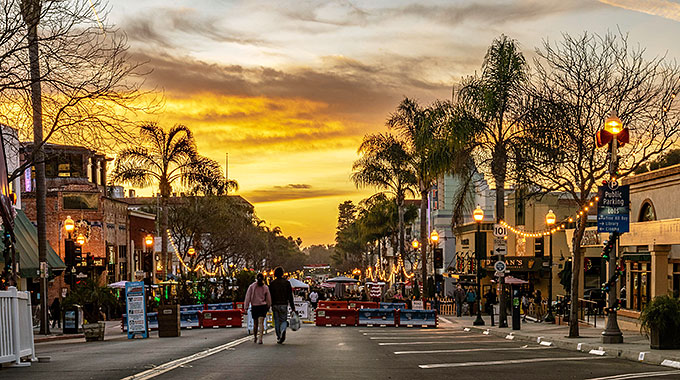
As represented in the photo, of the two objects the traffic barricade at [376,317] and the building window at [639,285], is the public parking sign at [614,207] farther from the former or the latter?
the traffic barricade at [376,317]

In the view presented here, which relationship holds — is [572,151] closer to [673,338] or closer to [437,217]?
[673,338]

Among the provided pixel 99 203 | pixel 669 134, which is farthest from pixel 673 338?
pixel 99 203

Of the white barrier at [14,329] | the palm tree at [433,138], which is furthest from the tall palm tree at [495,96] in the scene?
the white barrier at [14,329]

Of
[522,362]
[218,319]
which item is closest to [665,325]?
[522,362]

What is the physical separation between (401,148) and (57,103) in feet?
121

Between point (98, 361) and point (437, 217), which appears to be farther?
point (437, 217)

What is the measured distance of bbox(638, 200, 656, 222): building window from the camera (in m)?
32.2

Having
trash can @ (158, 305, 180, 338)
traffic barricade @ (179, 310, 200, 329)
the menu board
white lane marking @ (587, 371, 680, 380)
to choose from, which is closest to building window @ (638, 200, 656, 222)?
trash can @ (158, 305, 180, 338)

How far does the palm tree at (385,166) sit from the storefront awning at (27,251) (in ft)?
68.5

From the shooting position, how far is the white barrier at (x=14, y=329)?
15031 millimetres

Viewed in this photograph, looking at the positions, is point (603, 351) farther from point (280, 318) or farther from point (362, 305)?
point (362, 305)

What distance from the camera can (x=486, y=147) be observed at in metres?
39.7

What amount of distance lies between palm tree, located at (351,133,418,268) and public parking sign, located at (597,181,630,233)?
35.5 m

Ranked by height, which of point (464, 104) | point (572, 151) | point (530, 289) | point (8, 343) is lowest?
point (530, 289)
